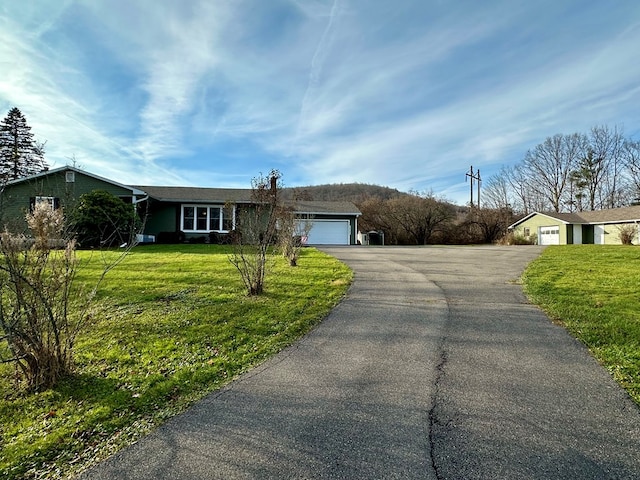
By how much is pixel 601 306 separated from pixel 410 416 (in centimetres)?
520

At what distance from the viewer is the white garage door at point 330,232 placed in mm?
24125

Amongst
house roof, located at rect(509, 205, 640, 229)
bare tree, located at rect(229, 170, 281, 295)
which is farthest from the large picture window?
house roof, located at rect(509, 205, 640, 229)

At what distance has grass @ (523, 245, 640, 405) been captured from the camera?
378cm

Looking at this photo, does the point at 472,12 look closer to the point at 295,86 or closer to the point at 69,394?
the point at 295,86

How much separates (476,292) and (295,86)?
32.2ft

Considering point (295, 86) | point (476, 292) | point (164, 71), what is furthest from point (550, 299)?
point (164, 71)

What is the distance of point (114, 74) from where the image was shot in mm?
10742

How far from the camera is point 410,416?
8.78ft

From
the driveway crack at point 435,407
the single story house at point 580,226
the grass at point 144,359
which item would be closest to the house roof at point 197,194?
the grass at point 144,359

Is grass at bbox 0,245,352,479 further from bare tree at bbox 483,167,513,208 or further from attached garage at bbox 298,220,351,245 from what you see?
bare tree at bbox 483,167,513,208

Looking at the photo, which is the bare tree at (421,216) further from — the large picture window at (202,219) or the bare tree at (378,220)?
the large picture window at (202,219)

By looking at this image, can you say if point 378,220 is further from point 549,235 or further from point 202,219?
point 202,219

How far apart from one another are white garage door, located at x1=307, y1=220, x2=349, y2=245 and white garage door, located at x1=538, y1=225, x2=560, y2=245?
20104 millimetres

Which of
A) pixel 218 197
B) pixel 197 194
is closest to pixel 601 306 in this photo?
pixel 218 197
